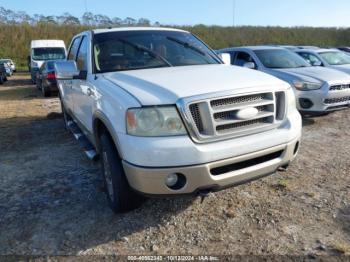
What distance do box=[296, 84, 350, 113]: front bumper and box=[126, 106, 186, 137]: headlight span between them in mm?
4802

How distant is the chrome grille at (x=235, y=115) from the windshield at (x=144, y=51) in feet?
4.16

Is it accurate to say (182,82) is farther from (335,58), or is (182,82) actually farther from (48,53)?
(48,53)

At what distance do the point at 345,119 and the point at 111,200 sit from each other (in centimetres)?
596

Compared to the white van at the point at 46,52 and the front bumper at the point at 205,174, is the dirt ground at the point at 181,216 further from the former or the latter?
the white van at the point at 46,52

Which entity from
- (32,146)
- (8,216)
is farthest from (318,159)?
(32,146)

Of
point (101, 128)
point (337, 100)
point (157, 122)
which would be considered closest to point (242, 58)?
point (337, 100)

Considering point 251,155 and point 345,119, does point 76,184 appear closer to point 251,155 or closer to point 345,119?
point 251,155

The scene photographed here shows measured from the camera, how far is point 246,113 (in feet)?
9.73

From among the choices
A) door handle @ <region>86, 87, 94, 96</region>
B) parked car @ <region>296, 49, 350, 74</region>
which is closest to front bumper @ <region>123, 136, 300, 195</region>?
door handle @ <region>86, 87, 94, 96</region>

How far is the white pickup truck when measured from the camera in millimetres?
2732

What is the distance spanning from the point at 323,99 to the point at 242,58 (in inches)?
101

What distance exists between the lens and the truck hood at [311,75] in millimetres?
7031

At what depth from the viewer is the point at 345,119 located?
7547 millimetres

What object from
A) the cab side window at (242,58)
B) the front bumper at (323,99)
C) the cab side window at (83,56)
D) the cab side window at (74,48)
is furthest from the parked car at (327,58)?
the cab side window at (83,56)
